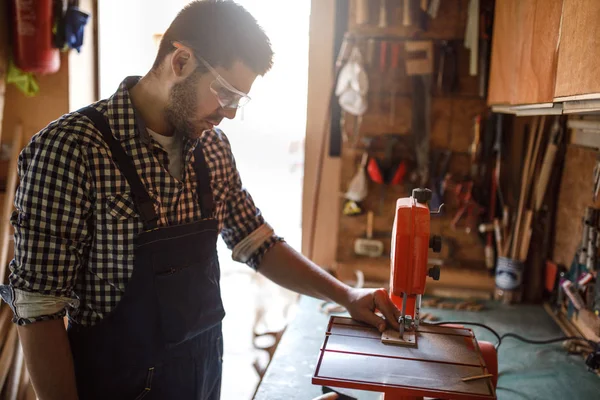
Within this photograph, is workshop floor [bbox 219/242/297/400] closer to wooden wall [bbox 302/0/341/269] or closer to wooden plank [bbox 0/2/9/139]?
wooden wall [bbox 302/0/341/269]

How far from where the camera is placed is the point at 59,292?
1072 millimetres

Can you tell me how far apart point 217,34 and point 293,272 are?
0.68 m

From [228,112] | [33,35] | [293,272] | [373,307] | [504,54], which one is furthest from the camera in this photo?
[33,35]

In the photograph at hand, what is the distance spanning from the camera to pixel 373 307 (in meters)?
1.42

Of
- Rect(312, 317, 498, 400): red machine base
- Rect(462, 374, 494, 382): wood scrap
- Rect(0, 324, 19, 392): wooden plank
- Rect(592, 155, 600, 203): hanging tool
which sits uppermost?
Rect(592, 155, 600, 203): hanging tool

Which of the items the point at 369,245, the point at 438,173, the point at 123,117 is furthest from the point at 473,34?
the point at 123,117

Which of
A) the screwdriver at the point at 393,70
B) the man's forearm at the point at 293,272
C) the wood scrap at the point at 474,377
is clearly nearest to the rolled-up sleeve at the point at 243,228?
the man's forearm at the point at 293,272

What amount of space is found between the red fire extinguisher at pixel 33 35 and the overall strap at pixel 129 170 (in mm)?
1417

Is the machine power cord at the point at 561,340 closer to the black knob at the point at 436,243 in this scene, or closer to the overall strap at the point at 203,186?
the black knob at the point at 436,243

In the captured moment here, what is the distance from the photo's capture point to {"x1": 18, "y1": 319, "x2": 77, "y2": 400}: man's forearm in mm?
1081

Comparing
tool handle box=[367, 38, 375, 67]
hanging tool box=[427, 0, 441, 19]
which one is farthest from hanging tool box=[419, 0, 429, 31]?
tool handle box=[367, 38, 375, 67]

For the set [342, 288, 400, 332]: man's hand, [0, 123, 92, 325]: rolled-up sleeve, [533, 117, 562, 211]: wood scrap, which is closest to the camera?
[0, 123, 92, 325]: rolled-up sleeve

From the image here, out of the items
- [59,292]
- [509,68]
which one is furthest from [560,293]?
[59,292]

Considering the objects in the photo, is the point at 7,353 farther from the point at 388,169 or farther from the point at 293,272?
the point at 388,169
